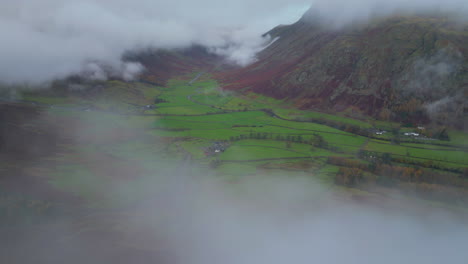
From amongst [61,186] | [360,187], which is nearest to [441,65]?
[360,187]

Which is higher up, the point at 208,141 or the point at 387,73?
the point at 387,73

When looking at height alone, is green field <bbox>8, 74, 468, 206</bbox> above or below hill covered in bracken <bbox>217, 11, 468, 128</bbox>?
below

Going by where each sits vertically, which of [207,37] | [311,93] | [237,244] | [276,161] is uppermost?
[207,37]

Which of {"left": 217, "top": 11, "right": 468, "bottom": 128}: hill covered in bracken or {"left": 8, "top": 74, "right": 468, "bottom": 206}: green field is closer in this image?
{"left": 8, "top": 74, "right": 468, "bottom": 206}: green field

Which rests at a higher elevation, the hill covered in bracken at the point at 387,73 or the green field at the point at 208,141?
the hill covered in bracken at the point at 387,73

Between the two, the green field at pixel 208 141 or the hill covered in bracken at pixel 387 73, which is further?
the hill covered in bracken at pixel 387 73

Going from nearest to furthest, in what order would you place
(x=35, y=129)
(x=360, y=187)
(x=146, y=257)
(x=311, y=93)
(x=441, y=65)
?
(x=146, y=257) < (x=360, y=187) < (x=35, y=129) < (x=441, y=65) < (x=311, y=93)

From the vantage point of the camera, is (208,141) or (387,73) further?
(387,73)

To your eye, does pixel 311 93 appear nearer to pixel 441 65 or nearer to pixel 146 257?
pixel 441 65
